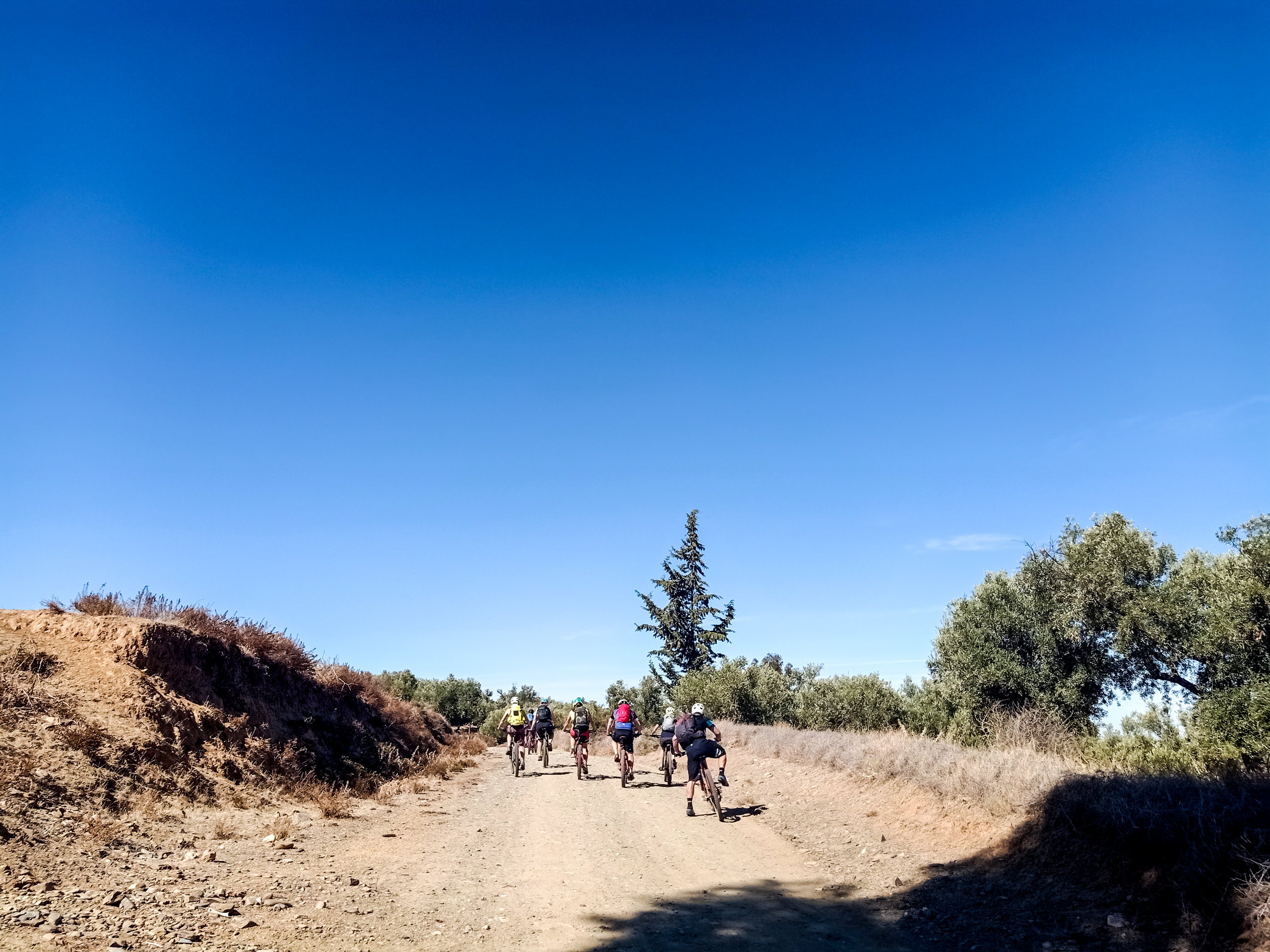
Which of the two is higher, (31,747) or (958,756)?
(31,747)

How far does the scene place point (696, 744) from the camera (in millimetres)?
14406

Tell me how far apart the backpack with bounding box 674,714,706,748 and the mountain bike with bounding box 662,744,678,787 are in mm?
5679

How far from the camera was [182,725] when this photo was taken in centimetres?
1385

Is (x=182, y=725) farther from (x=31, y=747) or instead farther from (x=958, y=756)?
(x=958, y=756)

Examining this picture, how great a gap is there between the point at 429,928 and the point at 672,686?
142ft

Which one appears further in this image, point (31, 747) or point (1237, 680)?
point (1237, 680)

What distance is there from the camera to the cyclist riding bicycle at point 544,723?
2381 cm

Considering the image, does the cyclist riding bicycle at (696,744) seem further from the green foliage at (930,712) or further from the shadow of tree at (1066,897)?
the green foliage at (930,712)

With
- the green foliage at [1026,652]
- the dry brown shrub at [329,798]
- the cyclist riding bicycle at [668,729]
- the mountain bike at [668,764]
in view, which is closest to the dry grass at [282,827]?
the dry brown shrub at [329,798]

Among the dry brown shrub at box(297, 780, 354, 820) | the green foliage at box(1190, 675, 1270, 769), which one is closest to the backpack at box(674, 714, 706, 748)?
the dry brown shrub at box(297, 780, 354, 820)

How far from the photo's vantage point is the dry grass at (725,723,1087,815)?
10.3 m

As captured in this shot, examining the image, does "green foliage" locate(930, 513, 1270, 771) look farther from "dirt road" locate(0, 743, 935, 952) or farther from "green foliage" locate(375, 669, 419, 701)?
"green foliage" locate(375, 669, 419, 701)

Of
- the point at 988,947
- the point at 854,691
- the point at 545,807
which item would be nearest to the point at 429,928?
the point at 988,947

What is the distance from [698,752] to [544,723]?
36.5 ft
